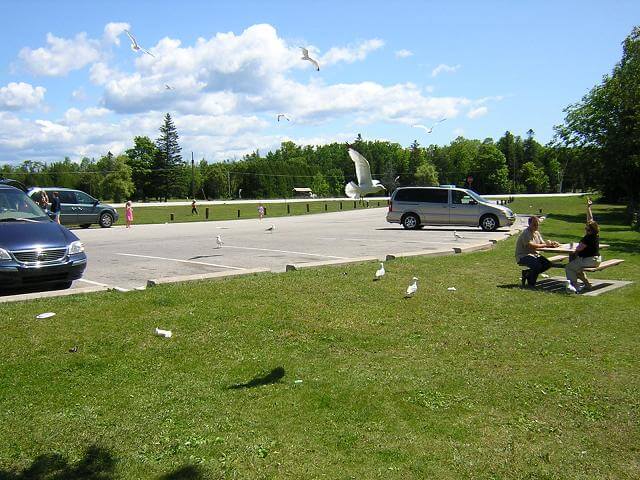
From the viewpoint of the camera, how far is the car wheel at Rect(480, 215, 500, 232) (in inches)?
1051

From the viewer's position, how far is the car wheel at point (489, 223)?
26.7 m

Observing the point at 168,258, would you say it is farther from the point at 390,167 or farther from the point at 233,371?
the point at 390,167

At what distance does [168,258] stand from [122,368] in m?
9.40

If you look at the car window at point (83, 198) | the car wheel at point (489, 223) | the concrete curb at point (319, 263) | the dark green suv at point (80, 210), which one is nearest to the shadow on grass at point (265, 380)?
the concrete curb at point (319, 263)

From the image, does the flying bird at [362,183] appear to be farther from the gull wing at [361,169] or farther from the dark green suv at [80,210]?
the dark green suv at [80,210]

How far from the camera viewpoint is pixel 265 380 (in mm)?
5637

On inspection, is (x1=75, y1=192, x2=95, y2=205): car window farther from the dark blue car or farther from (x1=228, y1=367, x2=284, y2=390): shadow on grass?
(x1=228, y1=367, x2=284, y2=390): shadow on grass

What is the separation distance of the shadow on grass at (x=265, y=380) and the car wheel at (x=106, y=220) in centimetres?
2743

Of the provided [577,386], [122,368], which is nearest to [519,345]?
[577,386]

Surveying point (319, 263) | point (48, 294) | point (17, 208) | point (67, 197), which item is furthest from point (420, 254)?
point (67, 197)

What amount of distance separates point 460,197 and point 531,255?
17.0 m

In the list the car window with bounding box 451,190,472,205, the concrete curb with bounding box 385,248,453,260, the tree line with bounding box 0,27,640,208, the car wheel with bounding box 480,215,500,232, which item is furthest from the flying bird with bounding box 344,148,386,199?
the tree line with bounding box 0,27,640,208

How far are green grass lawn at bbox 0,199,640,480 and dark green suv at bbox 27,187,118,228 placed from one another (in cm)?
2290

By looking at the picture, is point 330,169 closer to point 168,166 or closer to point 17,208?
point 168,166
